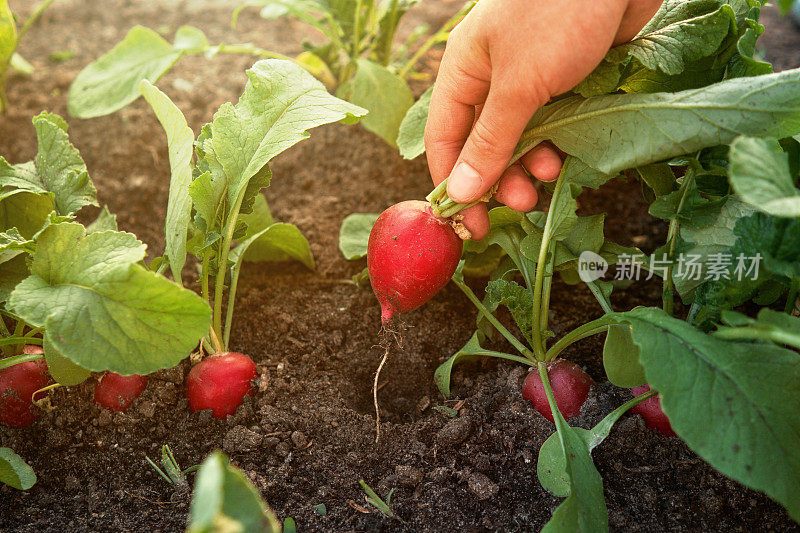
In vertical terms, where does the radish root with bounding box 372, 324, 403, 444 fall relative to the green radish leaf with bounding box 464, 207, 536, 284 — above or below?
below

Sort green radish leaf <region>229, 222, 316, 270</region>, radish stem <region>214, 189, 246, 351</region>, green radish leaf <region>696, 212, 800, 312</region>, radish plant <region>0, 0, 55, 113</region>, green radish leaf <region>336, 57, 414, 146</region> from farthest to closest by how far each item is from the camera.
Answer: radish plant <region>0, 0, 55, 113</region> → green radish leaf <region>336, 57, 414, 146</region> → green radish leaf <region>229, 222, 316, 270</region> → radish stem <region>214, 189, 246, 351</region> → green radish leaf <region>696, 212, 800, 312</region>

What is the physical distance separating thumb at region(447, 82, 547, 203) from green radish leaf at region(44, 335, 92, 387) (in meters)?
0.96

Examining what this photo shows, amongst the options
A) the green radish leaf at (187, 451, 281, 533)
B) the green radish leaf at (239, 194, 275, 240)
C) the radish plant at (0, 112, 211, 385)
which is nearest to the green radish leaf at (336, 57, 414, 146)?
the green radish leaf at (239, 194, 275, 240)

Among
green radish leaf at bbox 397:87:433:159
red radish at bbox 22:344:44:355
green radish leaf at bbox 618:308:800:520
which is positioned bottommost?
red radish at bbox 22:344:44:355

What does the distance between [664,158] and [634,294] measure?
0.62 metres

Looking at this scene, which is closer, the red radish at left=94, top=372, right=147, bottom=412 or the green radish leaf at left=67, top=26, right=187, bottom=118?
the red radish at left=94, top=372, right=147, bottom=412

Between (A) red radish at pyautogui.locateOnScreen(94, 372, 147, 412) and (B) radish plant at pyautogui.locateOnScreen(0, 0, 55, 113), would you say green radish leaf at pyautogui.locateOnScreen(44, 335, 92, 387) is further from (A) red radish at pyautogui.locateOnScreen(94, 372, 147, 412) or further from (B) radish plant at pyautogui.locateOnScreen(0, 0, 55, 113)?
(B) radish plant at pyautogui.locateOnScreen(0, 0, 55, 113)

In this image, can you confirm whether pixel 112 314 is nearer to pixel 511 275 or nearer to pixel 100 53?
pixel 511 275

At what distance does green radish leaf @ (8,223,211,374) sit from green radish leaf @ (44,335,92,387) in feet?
0.53

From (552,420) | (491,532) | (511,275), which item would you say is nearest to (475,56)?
(511,275)

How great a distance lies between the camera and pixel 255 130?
1.55 m

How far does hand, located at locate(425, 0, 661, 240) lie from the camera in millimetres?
1252

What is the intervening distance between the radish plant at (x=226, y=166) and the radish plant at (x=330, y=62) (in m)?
0.52

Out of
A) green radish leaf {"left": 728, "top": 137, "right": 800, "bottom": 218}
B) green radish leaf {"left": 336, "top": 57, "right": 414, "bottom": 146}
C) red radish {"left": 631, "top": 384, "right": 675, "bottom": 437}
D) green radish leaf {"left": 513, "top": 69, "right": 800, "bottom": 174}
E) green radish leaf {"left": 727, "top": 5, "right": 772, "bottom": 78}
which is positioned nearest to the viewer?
green radish leaf {"left": 728, "top": 137, "right": 800, "bottom": 218}
